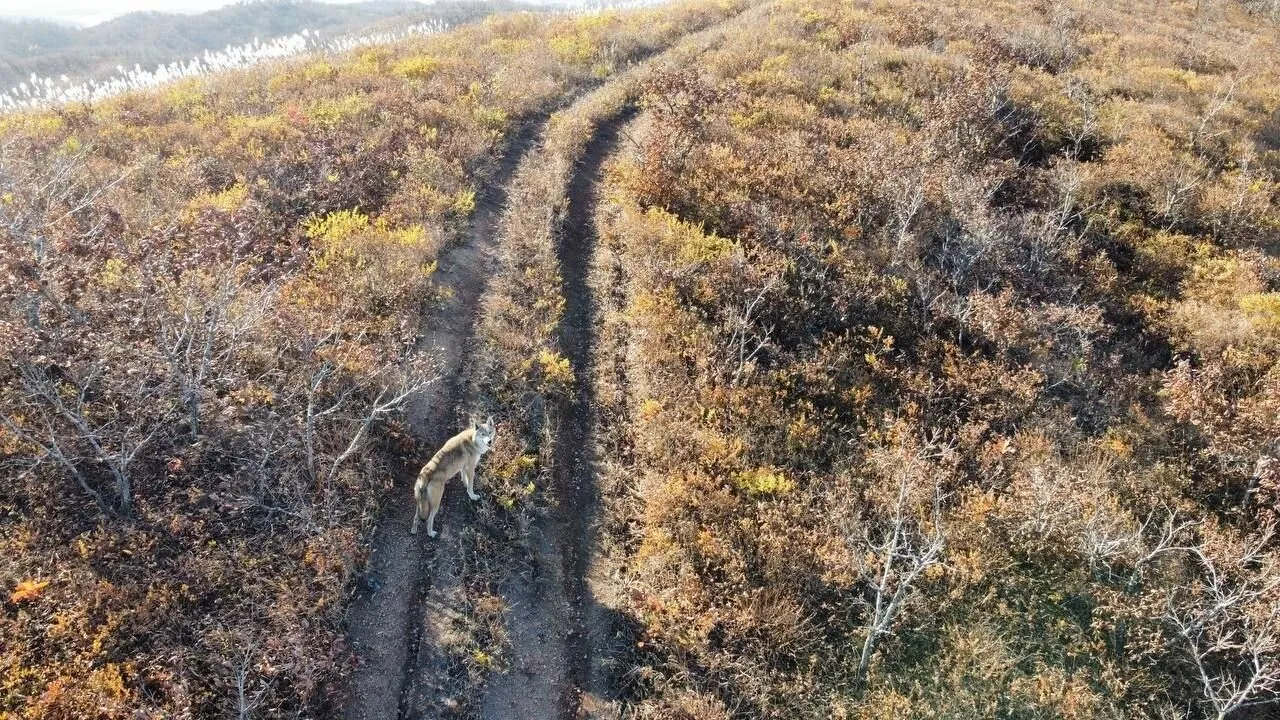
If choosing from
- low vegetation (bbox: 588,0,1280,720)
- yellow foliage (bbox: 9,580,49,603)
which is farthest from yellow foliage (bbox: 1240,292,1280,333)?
yellow foliage (bbox: 9,580,49,603)

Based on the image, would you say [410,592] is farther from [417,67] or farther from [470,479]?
[417,67]

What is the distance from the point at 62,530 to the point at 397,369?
565 centimetres

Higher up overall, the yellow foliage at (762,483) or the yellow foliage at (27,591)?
the yellow foliage at (27,591)

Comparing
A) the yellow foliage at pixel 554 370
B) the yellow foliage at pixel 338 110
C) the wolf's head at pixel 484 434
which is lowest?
the yellow foliage at pixel 554 370

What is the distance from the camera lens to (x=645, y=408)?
14.1 m

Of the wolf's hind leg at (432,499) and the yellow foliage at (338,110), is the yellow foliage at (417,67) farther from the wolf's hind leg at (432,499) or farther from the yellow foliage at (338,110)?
the wolf's hind leg at (432,499)

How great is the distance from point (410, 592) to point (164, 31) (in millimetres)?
208976

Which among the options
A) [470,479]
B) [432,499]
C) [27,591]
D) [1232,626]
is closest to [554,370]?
[470,479]

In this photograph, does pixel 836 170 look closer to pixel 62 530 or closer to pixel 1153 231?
pixel 1153 231

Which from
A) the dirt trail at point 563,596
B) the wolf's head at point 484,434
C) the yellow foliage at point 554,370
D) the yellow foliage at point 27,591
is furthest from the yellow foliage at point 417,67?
the yellow foliage at point 27,591

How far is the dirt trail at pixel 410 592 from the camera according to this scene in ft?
31.2

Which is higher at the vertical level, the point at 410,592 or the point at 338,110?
the point at 338,110

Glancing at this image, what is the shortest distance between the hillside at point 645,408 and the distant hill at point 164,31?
123m

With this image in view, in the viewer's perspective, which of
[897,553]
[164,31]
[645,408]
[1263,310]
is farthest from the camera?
[164,31]
